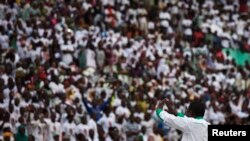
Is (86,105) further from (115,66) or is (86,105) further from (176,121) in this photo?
(176,121)

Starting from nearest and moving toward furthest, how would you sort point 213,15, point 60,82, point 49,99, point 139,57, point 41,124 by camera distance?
1. point 41,124
2. point 49,99
3. point 60,82
4. point 139,57
5. point 213,15

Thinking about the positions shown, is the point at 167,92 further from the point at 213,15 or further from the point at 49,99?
the point at 213,15

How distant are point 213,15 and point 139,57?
453cm

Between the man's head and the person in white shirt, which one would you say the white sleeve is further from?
the man's head

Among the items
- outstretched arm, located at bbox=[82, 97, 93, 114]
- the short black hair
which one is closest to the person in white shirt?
the short black hair

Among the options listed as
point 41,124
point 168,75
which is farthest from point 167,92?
point 41,124

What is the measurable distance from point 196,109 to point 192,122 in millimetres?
163

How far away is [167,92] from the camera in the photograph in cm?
1972

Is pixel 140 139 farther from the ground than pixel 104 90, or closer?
closer

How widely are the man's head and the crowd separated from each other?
6059 mm

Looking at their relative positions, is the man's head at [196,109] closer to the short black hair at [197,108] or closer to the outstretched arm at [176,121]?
the short black hair at [197,108]

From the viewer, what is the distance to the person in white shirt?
900 centimetres

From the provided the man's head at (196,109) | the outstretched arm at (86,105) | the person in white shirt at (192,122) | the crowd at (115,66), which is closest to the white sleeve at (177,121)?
the person in white shirt at (192,122)

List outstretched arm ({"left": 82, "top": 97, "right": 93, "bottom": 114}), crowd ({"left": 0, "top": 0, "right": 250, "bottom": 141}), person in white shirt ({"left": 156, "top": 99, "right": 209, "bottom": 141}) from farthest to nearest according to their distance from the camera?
outstretched arm ({"left": 82, "top": 97, "right": 93, "bottom": 114}) < crowd ({"left": 0, "top": 0, "right": 250, "bottom": 141}) < person in white shirt ({"left": 156, "top": 99, "right": 209, "bottom": 141})
